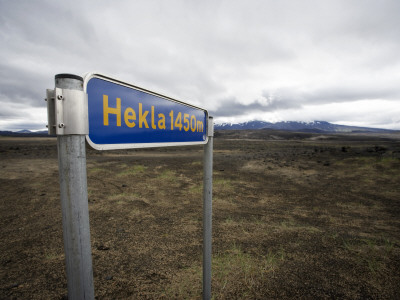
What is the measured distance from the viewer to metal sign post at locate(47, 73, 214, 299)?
0.94 m

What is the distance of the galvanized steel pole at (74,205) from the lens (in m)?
0.95

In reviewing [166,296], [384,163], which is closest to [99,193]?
[166,296]

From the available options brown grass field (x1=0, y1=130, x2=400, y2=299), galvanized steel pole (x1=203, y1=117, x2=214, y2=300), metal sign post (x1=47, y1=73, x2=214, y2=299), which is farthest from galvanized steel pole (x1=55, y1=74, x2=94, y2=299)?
brown grass field (x1=0, y1=130, x2=400, y2=299)

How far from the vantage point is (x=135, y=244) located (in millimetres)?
4398

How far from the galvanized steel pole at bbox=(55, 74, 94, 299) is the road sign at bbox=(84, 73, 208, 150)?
8cm

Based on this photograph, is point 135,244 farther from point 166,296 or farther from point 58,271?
point 166,296

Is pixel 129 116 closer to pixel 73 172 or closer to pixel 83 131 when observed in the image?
pixel 83 131

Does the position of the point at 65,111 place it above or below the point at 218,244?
above

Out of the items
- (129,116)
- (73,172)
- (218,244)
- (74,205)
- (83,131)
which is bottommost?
(218,244)

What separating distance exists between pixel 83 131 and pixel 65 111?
116mm

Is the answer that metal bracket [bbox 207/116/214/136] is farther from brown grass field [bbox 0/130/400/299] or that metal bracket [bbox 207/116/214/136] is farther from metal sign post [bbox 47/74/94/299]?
brown grass field [bbox 0/130/400/299]

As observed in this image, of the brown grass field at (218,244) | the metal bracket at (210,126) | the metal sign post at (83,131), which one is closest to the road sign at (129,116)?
the metal sign post at (83,131)

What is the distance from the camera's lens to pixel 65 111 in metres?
0.94

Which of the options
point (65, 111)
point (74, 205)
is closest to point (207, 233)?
point (74, 205)
